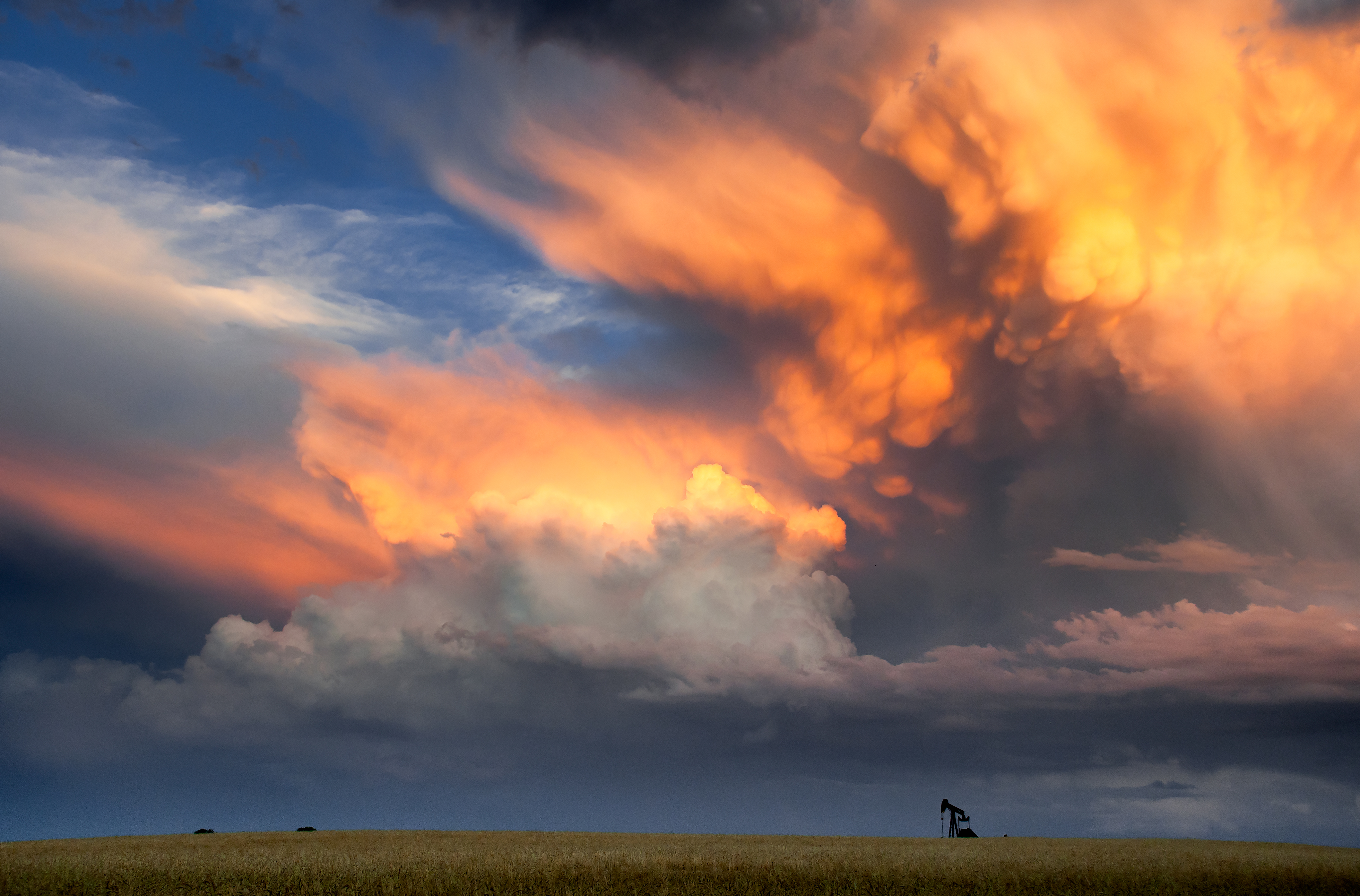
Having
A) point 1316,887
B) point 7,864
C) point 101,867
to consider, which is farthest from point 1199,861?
point 7,864

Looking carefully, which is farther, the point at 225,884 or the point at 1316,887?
the point at 1316,887

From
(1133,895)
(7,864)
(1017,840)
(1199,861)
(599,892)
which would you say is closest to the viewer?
(599,892)

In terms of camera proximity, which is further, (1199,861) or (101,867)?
(1199,861)

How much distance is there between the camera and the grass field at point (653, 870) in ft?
143

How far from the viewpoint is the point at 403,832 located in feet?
317

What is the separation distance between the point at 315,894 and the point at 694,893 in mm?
18092

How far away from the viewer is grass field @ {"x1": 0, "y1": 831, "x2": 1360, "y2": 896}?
43594 millimetres

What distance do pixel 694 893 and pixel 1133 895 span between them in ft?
74.4

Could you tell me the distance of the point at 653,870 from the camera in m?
48.4

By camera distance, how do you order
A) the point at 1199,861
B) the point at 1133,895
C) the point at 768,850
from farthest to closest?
the point at 768,850, the point at 1199,861, the point at 1133,895

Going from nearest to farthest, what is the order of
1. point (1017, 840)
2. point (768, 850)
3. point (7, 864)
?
1. point (7, 864)
2. point (768, 850)
3. point (1017, 840)

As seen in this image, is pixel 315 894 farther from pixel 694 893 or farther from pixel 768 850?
pixel 768 850

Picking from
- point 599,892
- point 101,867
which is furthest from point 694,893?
point 101,867

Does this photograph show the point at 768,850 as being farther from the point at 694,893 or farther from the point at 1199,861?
the point at 1199,861
